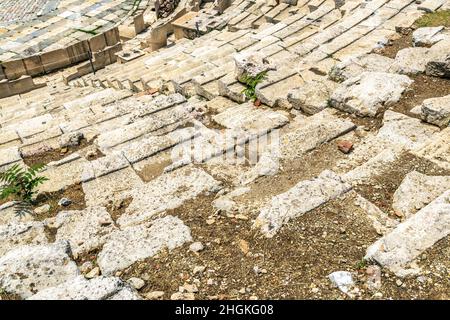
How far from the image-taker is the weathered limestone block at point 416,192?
3885 mm

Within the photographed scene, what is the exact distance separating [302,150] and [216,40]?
9.14m

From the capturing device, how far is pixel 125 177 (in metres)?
5.44

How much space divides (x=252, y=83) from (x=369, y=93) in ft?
6.93

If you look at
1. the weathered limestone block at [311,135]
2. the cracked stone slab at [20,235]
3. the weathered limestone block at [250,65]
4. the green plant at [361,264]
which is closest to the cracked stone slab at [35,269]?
the cracked stone slab at [20,235]

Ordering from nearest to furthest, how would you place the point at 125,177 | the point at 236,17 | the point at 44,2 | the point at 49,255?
the point at 49,255 < the point at 125,177 < the point at 236,17 < the point at 44,2

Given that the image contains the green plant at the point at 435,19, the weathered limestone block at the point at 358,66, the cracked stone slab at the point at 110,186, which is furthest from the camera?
the green plant at the point at 435,19

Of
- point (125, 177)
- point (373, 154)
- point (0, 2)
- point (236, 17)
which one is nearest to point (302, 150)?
point (373, 154)

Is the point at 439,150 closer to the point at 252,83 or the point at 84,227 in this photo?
the point at 252,83

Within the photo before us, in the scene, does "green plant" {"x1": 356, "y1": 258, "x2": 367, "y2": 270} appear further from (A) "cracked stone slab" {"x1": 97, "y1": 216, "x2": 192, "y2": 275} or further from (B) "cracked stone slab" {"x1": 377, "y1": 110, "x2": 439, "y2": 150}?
(B) "cracked stone slab" {"x1": 377, "y1": 110, "x2": 439, "y2": 150}

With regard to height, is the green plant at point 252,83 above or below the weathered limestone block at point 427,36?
below

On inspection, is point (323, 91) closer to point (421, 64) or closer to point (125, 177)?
point (421, 64)

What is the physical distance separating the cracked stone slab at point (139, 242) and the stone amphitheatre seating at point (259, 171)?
0.05ft

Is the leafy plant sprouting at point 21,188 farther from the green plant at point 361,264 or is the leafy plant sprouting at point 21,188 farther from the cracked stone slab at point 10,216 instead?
the green plant at point 361,264

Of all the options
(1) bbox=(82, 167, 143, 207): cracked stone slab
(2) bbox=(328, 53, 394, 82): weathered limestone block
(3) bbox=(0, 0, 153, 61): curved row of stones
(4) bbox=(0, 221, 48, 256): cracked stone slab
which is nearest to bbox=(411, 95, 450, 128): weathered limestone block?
(2) bbox=(328, 53, 394, 82): weathered limestone block
